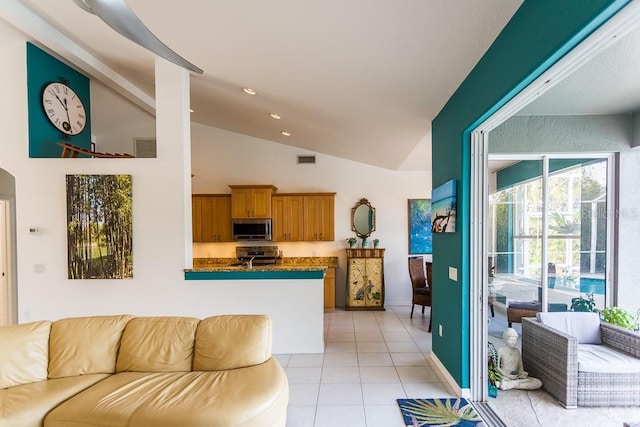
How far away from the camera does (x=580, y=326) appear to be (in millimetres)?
2980

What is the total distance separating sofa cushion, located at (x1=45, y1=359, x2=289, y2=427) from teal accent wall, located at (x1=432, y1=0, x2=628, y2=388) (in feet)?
5.54

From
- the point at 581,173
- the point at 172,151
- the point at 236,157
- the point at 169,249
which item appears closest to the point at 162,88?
the point at 172,151

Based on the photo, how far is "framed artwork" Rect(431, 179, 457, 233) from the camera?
9.11 ft

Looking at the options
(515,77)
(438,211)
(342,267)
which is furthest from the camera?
(342,267)

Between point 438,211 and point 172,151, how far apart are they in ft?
9.92

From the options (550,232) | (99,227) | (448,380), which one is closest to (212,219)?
(99,227)

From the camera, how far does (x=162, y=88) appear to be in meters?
3.60

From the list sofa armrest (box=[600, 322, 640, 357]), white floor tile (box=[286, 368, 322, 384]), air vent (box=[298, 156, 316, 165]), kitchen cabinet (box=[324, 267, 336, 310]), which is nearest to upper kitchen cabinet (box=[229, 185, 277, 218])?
air vent (box=[298, 156, 316, 165])

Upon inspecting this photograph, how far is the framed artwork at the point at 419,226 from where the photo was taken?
616cm

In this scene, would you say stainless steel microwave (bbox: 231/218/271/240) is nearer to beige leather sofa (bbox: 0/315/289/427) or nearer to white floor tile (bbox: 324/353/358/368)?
white floor tile (bbox: 324/353/358/368)

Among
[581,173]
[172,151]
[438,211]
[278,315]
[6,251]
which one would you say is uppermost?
[172,151]

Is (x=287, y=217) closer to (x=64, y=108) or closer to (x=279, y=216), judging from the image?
(x=279, y=216)

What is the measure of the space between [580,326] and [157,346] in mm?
3822

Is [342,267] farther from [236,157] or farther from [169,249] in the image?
[169,249]
